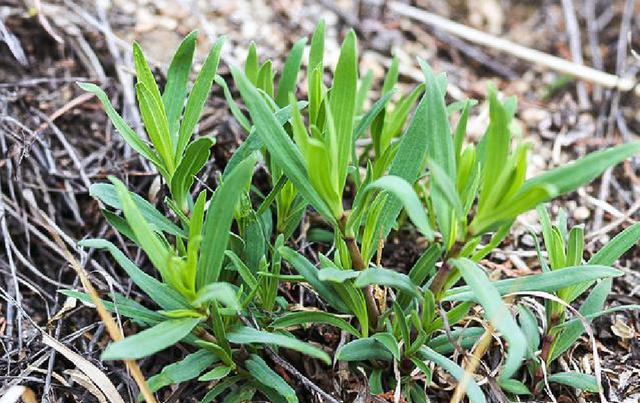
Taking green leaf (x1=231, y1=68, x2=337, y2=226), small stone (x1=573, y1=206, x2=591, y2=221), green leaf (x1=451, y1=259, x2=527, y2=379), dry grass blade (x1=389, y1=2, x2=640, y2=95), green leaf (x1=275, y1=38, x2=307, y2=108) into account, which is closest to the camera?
green leaf (x1=451, y1=259, x2=527, y2=379)

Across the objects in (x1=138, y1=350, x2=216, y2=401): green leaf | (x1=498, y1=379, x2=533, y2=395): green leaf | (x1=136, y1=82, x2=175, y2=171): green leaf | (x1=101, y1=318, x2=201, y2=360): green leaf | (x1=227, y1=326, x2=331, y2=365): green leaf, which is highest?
(x1=136, y1=82, x2=175, y2=171): green leaf

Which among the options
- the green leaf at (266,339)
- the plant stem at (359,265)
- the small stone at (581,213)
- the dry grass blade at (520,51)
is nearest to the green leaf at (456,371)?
the plant stem at (359,265)

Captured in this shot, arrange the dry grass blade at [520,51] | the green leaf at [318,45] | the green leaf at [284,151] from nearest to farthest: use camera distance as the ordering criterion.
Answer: the green leaf at [284,151]
the green leaf at [318,45]
the dry grass blade at [520,51]

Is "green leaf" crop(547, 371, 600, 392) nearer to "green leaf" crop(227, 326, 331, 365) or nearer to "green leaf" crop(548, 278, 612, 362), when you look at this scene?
"green leaf" crop(548, 278, 612, 362)

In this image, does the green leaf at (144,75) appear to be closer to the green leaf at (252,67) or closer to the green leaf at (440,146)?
the green leaf at (252,67)

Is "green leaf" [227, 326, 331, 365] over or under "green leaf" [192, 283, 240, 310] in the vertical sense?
under

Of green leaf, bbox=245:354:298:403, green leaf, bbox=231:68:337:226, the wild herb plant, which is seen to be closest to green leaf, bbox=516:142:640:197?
the wild herb plant

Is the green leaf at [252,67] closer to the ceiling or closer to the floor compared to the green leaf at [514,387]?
closer to the ceiling
